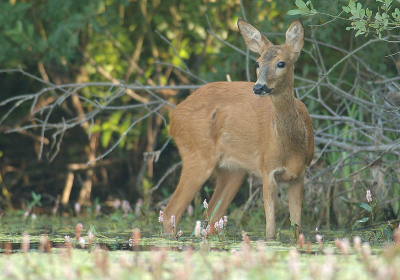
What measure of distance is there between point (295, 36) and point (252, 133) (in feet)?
3.35

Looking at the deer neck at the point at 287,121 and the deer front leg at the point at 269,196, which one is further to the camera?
the deer front leg at the point at 269,196

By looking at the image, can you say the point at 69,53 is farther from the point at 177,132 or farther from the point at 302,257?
the point at 302,257

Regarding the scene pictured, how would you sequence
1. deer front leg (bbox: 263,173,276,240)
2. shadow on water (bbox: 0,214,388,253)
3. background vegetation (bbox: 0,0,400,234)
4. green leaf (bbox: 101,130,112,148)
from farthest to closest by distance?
green leaf (bbox: 101,130,112,148) < background vegetation (bbox: 0,0,400,234) < deer front leg (bbox: 263,173,276,240) < shadow on water (bbox: 0,214,388,253)

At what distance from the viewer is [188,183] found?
7008 mm

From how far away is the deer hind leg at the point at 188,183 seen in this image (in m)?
6.93

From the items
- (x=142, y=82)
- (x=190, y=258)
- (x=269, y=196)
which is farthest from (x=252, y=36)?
(x=142, y=82)

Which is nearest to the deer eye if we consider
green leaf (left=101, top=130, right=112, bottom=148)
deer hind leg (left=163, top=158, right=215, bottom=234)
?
deer hind leg (left=163, top=158, right=215, bottom=234)

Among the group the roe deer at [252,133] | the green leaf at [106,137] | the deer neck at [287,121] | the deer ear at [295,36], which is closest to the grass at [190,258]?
the roe deer at [252,133]

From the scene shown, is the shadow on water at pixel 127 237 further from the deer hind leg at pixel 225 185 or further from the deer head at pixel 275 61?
the deer head at pixel 275 61

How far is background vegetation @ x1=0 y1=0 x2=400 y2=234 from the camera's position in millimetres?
8344

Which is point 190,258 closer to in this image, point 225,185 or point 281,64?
point 281,64

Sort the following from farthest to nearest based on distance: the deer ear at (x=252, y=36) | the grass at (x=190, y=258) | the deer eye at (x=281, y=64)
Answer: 1. the deer ear at (x=252, y=36)
2. the deer eye at (x=281, y=64)
3. the grass at (x=190, y=258)

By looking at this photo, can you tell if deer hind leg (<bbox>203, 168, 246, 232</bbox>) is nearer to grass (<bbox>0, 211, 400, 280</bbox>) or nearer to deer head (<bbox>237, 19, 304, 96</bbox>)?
grass (<bbox>0, 211, 400, 280</bbox>)

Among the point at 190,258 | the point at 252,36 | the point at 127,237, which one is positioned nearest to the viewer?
the point at 190,258
